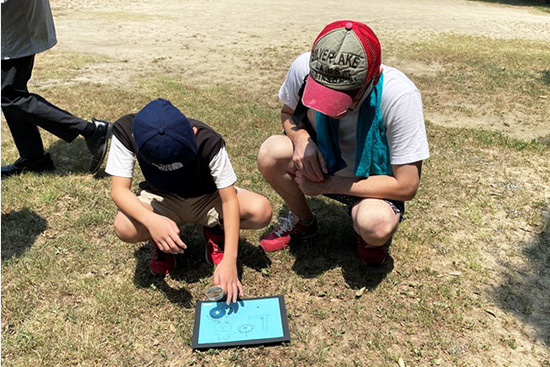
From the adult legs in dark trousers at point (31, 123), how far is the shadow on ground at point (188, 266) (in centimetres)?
126

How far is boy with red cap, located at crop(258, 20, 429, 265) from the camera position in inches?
75.1

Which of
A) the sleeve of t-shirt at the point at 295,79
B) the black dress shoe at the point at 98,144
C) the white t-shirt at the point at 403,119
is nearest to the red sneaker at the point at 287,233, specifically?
the sleeve of t-shirt at the point at 295,79

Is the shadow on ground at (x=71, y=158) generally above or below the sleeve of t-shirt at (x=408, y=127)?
below

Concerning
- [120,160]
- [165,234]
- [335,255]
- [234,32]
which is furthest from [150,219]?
[234,32]

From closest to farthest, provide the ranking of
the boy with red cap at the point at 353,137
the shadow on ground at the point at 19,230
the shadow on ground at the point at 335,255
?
the boy with red cap at the point at 353,137 < the shadow on ground at the point at 335,255 < the shadow on ground at the point at 19,230

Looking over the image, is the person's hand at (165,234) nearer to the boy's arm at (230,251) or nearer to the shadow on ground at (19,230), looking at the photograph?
the boy's arm at (230,251)

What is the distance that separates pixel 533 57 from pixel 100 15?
34.0 ft

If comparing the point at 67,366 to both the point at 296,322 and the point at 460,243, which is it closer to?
the point at 296,322

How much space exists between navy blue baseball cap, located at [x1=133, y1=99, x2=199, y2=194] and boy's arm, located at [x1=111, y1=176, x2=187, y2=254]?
0.20 metres

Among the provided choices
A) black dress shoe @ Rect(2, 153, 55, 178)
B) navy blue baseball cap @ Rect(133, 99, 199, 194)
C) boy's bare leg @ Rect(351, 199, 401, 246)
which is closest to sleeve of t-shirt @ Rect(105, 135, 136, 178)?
navy blue baseball cap @ Rect(133, 99, 199, 194)

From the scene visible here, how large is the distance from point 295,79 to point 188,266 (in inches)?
49.2

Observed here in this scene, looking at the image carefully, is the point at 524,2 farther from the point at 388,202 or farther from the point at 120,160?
the point at 120,160

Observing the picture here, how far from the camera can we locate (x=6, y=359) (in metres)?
2.10

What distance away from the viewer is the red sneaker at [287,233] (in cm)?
283
